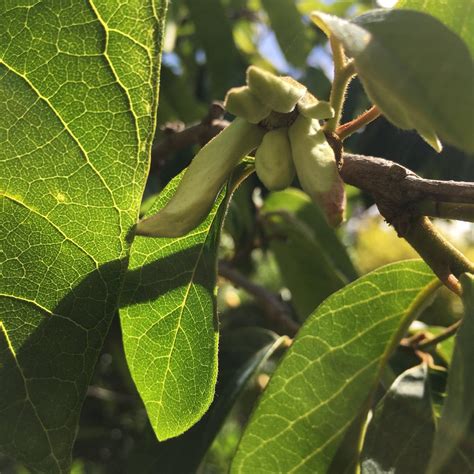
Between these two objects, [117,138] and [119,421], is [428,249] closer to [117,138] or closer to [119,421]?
[117,138]

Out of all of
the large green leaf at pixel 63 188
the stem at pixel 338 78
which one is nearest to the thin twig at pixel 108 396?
the large green leaf at pixel 63 188

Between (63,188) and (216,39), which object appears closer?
(63,188)

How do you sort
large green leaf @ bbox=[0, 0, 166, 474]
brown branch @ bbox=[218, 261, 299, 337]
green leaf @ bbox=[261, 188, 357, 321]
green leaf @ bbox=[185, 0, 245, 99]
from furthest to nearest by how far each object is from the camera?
green leaf @ bbox=[185, 0, 245, 99] < brown branch @ bbox=[218, 261, 299, 337] < green leaf @ bbox=[261, 188, 357, 321] < large green leaf @ bbox=[0, 0, 166, 474]

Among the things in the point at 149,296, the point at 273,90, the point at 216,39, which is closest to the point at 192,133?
the point at 149,296

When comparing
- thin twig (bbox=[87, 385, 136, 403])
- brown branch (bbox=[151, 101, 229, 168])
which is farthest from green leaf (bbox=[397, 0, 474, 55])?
thin twig (bbox=[87, 385, 136, 403])

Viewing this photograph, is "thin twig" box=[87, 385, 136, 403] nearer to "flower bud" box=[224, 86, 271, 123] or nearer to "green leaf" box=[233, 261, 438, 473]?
"green leaf" box=[233, 261, 438, 473]

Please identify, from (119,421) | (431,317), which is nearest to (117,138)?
(431,317)

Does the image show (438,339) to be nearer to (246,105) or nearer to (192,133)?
(192,133)
